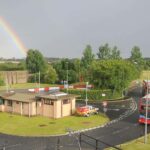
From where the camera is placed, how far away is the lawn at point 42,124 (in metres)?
39.6

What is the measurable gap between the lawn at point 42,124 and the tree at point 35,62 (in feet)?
329

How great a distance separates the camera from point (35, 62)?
152750 mm

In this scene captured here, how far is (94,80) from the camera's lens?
251 feet

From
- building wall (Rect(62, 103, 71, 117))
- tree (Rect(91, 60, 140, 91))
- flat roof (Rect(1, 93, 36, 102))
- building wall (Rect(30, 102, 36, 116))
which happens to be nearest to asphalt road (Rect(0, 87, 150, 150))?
building wall (Rect(62, 103, 71, 117))

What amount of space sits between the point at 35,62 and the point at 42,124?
110648mm

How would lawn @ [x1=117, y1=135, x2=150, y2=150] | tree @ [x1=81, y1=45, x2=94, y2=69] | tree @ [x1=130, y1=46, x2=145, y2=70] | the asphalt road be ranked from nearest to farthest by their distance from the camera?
lawn @ [x1=117, y1=135, x2=150, y2=150] → the asphalt road → tree @ [x1=81, y1=45, x2=94, y2=69] → tree @ [x1=130, y1=46, x2=145, y2=70]

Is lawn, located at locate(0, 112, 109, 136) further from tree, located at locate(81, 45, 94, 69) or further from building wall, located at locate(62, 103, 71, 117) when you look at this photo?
tree, located at locate(81, 45, 94, 69)

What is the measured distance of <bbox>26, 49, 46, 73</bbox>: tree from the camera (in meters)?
152

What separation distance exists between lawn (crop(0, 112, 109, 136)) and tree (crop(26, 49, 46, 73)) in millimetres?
100273

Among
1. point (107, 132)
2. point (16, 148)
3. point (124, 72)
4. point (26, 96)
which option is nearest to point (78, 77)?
point (124, 72)

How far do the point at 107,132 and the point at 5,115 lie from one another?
20.7 metres

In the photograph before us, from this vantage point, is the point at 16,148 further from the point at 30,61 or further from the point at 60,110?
the point at 30,61

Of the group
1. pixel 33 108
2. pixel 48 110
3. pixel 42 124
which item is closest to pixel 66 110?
pixel 48 110

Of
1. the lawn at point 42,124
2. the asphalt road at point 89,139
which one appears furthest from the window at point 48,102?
the asphalt road at point 89,139
